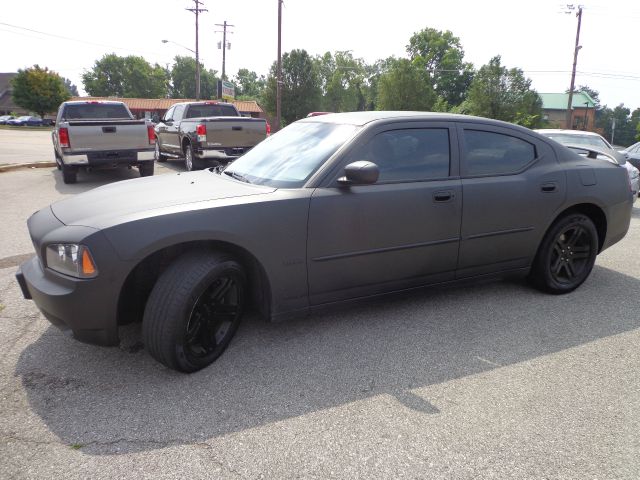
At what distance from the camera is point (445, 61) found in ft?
229

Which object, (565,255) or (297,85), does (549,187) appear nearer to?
(565,255)

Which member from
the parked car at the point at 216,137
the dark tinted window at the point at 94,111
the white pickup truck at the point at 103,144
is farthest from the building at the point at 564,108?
the white pickup truck at the point at 103,144

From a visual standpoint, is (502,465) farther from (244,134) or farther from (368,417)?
(244,134)

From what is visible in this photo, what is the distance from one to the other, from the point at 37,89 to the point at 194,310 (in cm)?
6801

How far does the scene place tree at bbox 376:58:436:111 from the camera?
131 ft

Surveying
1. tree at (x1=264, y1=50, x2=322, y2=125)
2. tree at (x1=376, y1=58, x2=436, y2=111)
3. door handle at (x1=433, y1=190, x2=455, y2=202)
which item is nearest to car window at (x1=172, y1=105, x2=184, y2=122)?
door handle at (x1=433, y1=190, x2=455, y2=202)

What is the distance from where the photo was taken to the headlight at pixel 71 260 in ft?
8.76

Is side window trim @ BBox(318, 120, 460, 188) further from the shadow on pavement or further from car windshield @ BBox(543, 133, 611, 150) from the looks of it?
car windshield @ BBox(543, 133, 611, 150)

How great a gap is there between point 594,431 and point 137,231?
2.66 meters

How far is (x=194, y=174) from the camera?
4.06 m

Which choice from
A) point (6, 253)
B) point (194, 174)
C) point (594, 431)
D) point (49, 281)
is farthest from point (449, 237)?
point (6, 253)

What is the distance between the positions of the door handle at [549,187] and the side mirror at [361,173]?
71.0 inches

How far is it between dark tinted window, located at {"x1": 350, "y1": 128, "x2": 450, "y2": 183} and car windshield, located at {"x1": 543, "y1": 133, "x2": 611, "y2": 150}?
762 cm

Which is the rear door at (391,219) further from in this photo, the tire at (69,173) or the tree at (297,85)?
the tree at (297,85)
